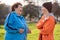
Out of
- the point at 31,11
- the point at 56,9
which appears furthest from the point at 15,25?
the point at 56,9

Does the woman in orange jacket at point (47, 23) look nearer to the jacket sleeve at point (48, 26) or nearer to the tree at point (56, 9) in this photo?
the jacket sleeve at point (48, 26)

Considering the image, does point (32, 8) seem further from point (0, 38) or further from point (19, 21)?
point (19, 21)

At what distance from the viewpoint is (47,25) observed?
273cm

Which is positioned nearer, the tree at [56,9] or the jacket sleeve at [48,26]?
the jacket sleeve at [48,26]

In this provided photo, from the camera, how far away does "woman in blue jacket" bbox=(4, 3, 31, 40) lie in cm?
280

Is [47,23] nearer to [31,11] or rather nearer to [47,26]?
[47,26]

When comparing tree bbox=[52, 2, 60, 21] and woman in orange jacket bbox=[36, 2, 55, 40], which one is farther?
tree bbox=[52, 2, 60, 21]

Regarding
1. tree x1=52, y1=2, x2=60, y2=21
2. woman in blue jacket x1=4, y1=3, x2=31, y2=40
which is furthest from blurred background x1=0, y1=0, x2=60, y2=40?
woman in blue jacket x1=4, y1=3, x2=31, y2=40

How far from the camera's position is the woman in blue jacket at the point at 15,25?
2.80 m

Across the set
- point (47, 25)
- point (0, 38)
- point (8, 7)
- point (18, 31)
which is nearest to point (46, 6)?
point (47, 25)

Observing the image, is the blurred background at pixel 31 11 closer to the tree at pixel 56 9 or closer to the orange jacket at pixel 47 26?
the tree at pixel 56 9

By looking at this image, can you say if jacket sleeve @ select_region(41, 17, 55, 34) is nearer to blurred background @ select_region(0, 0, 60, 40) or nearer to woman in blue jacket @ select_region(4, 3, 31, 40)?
woman in blue jacket @ select_region(4, 3, 31, 40)

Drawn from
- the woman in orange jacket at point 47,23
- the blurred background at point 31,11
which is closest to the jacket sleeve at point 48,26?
the woman in orange jacket at point 47,23

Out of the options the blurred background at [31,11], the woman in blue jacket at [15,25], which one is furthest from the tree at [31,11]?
the woman in blue jacket at [15,25]
